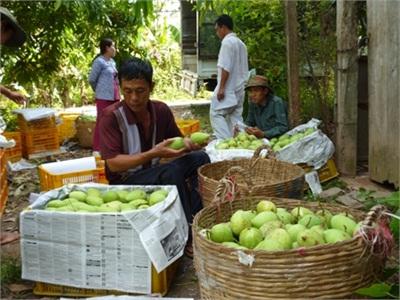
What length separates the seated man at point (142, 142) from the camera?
3.51 m

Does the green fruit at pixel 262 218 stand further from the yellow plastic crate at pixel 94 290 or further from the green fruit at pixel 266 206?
the yellow plastic crate at pixel 94 290

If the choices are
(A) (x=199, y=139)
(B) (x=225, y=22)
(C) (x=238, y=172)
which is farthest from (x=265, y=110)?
(C) (x=238, y=172)

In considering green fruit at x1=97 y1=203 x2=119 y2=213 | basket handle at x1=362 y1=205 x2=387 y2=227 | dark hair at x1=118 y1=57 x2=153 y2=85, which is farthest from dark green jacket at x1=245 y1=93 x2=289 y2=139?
basket handle at x1=362 y1=205 x2=387 y2=227

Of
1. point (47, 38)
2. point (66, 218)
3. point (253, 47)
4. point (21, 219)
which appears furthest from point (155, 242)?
point (47, 38)

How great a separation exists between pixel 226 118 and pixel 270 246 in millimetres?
4739

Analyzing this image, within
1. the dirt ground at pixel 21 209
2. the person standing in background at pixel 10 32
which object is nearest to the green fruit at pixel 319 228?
the dirt ground at pixel 21 209

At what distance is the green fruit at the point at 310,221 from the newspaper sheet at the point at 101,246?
868 mm

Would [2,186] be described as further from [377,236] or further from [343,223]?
[377,236]

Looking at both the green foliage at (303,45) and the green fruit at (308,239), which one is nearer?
the green fruit at (308,239)

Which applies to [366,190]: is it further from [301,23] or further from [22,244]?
[22,244]

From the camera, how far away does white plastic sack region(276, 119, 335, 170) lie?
500 cm

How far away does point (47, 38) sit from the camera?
973 cm

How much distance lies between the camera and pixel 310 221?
250cm

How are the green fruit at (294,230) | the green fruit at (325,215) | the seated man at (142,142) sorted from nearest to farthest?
the green fruit at (294,230), the green fruit at (325,215), the seated man at (142,142)
